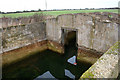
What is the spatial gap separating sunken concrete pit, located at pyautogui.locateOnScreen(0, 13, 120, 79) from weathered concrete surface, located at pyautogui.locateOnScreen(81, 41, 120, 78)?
2.41 metres

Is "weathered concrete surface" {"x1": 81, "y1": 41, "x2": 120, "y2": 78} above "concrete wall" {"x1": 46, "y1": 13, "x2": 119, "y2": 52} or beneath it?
beneath

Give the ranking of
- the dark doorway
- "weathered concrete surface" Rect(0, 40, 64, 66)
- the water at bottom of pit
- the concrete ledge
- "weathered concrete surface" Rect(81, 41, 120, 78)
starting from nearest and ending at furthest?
1. "weathered concrete surface" Rect(81, 41, 120, 78)
2. the water at bottom of pit
3. the concrete ledge
4. "weathered concrete surface" Rect(0, 40, 64, 66)
5. the dark doorway

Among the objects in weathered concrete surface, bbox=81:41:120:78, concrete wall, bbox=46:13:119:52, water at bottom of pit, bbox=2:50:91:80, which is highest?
concrete wall, bbox=46:13:119:52

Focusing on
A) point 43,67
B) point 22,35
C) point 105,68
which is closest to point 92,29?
point 105,68

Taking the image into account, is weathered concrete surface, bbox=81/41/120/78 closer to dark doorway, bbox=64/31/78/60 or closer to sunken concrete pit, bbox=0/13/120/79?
sunken concrete pit, bbox=0/13/120/79

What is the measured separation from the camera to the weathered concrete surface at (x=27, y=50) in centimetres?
728

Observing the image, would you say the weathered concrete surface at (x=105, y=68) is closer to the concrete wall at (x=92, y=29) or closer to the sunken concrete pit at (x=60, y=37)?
the sunken concrete pit at (x=60, y=37)

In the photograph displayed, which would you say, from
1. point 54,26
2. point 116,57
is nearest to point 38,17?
point 54,26

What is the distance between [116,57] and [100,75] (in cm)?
102

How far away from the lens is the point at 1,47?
6.96 meters

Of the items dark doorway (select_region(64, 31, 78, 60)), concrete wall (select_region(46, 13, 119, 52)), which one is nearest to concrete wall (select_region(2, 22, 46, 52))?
concrete wall (select_region(46, 13, 119, 52))

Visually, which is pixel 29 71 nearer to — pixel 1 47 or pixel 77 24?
pixel 1 47

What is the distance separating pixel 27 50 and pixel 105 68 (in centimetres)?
743

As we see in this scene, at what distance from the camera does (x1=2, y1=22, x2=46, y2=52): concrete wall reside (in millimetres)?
7289
